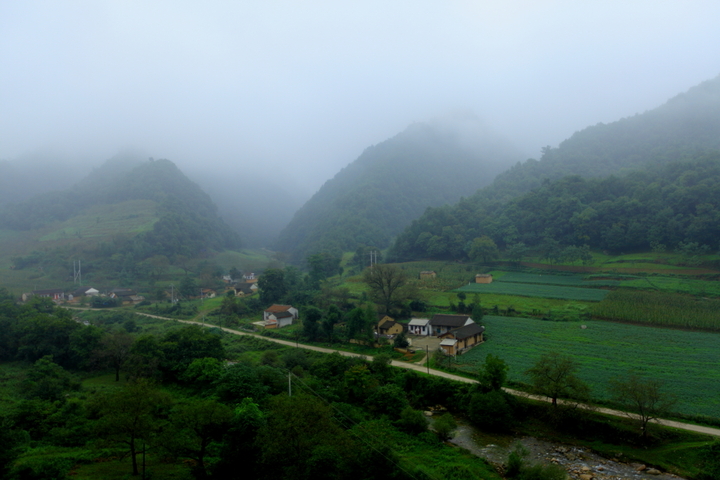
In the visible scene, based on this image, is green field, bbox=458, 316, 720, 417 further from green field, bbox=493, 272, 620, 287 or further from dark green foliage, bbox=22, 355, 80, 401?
dark green foliage, bbox=22, 355, 80, 401

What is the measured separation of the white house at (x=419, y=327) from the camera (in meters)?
32.2

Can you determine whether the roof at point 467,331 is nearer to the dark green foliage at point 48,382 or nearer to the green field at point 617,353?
the green field at point 617,353

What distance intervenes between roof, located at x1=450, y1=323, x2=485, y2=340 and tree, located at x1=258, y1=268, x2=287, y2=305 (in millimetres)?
23520

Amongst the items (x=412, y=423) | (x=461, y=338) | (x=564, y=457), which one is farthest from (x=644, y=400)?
(x=461, y=338)

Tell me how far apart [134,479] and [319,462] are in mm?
5931

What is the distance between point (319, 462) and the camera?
38.8 feet

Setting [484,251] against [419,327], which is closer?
[419,327]

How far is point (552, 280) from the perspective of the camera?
42.4 metres

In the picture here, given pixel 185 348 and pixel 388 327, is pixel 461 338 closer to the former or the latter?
pixel 388 327

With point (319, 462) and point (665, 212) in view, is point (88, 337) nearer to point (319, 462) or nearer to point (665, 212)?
point (319, 462)

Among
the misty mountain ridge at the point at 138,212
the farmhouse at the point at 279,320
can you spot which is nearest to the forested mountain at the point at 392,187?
the misty mountain ridge at the point at 138,212

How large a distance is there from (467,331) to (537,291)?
14.4m

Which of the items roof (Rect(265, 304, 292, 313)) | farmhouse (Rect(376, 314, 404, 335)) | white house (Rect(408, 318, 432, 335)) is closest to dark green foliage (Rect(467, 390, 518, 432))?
white house (Rect(408, 318, 432, 335))

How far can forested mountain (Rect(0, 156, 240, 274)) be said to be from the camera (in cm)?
7100
